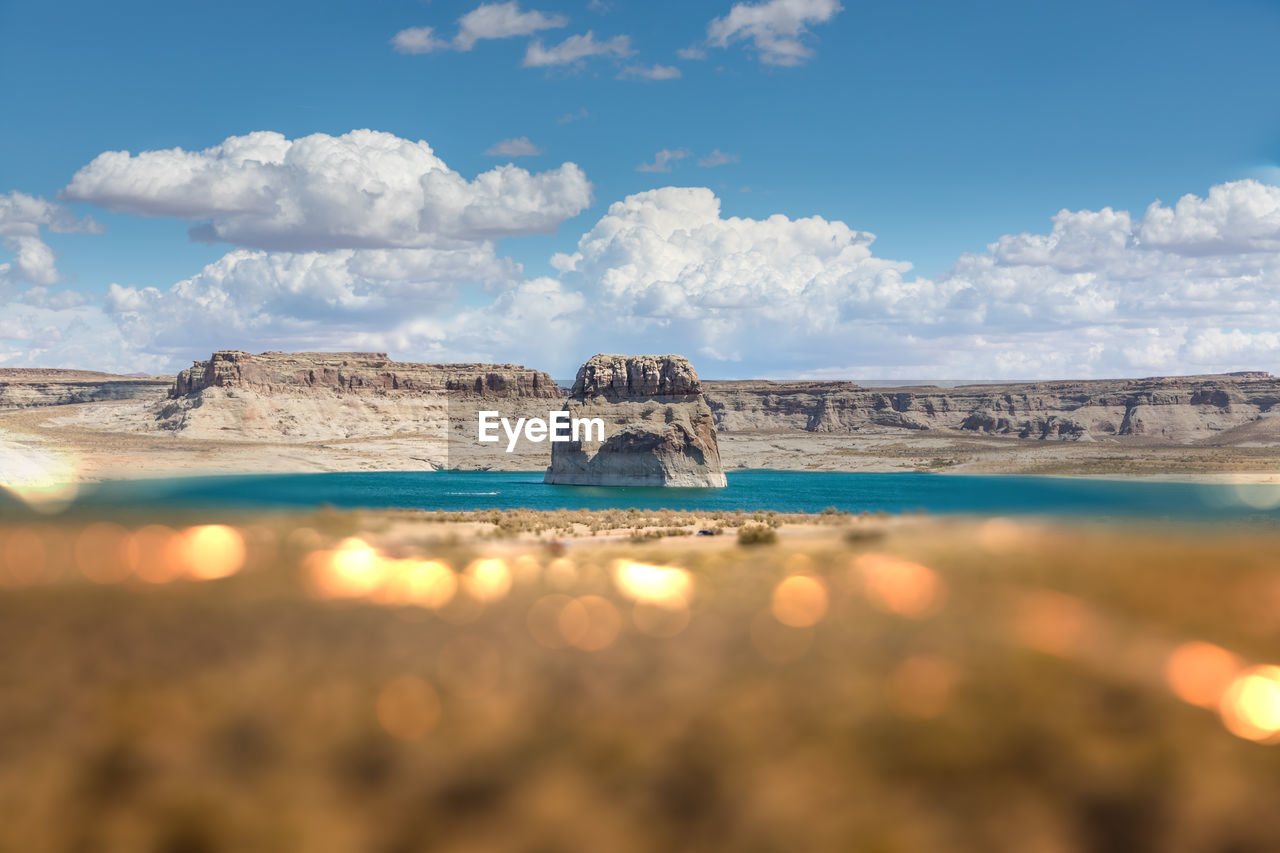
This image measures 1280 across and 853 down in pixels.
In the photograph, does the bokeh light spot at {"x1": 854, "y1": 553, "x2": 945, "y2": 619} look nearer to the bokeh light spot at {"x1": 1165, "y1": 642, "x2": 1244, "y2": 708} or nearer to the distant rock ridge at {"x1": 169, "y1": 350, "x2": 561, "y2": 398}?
the bokeh light spot at {"x1": 1165, "y1": 642, "x2": 1244, "y2": 708}

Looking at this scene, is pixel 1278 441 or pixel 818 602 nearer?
pixel 818 602

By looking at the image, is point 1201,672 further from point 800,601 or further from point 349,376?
point 349,376

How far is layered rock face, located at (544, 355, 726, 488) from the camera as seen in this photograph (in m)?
71.9

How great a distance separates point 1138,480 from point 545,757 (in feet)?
197

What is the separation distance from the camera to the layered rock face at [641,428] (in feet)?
236

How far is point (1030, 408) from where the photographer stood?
176 meters

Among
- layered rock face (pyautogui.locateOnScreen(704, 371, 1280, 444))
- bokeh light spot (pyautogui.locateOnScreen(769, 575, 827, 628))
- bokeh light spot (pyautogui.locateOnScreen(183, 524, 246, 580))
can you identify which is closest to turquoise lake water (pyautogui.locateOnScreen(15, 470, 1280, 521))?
bokeh light spot (pyautogui.locateOnScreen(769, 575, 827, 628))

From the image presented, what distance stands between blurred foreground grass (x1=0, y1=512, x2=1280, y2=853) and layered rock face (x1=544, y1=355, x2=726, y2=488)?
59.4m

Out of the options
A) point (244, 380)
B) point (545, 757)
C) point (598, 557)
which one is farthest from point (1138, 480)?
point (244, 380)

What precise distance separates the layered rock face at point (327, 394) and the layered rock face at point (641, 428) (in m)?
56.7

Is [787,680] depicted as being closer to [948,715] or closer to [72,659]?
[948,715]

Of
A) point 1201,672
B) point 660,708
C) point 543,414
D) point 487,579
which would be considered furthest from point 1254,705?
point 543,414

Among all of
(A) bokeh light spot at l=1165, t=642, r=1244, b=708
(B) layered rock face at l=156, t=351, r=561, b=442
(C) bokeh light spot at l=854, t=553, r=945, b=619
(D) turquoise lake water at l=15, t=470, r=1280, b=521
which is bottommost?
(D) turquoise lake water at l=15, t=470, r=1280, b=521

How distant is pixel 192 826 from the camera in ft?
20.5
